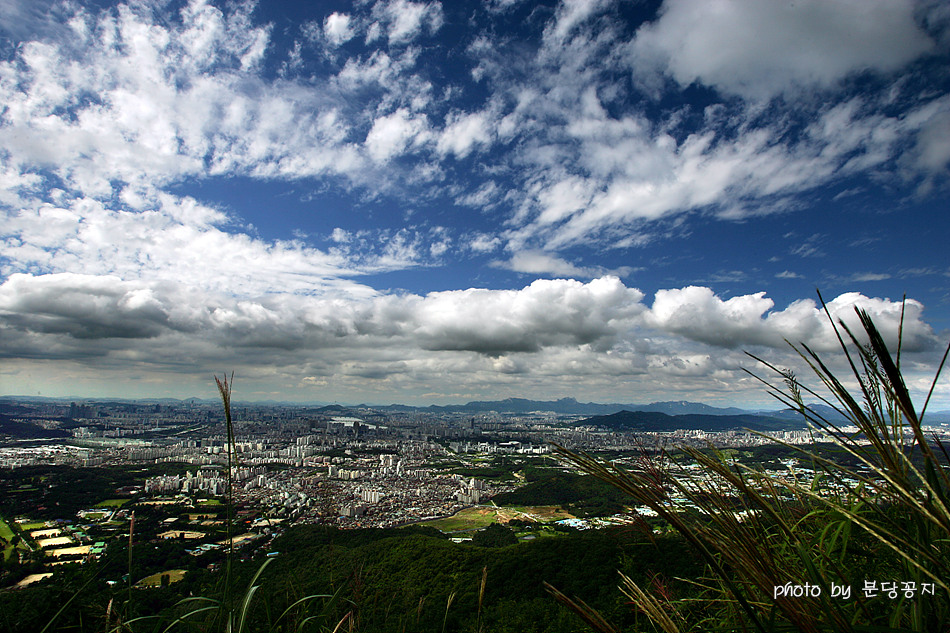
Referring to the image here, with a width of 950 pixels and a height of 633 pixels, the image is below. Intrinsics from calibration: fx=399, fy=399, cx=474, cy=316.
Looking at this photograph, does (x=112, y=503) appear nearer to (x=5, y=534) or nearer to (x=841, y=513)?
(x=5, y=534)

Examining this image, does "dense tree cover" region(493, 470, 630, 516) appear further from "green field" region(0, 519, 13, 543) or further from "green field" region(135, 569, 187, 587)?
"green field" region(0, 519, 13, 543)

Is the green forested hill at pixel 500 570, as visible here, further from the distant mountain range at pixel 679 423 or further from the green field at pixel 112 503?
the distant mountain range at pixel 679 423

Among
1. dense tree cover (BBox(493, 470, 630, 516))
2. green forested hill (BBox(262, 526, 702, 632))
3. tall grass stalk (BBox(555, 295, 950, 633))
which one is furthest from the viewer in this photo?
dense tree cover (BBox(493, 470, 630, 516))

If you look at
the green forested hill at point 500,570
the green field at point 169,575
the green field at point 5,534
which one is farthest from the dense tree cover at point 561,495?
the green field at point 5,534

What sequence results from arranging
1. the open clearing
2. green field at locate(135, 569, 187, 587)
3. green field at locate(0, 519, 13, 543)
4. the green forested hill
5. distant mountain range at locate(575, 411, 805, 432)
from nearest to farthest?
green field at locate(0, 519, 13, 543) → the green forested hill → green field at locate(135, 569, 187, 587) → the open clearing → distant mountain range at locate(575, 411, 805, 432)

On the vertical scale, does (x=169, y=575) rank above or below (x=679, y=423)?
above

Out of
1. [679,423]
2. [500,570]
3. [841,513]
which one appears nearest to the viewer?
[841,513]

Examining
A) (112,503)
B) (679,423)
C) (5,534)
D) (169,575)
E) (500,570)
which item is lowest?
(679,423)

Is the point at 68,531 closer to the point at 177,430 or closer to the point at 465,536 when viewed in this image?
the point at 465,536

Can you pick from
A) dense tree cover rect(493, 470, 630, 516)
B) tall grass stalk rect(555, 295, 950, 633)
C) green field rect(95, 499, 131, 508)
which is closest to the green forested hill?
tall grass stalk rect(555, 295, 950, 633)

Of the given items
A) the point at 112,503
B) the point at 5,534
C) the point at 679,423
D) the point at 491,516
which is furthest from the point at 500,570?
the point at 679,423

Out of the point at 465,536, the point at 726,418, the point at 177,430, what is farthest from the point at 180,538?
the point at 726,418
